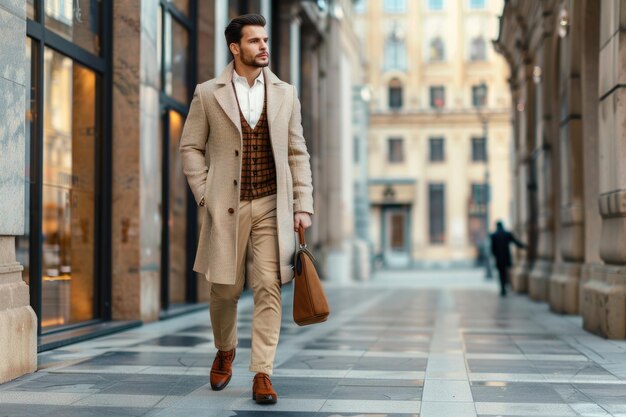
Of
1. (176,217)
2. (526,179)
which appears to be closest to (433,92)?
(526,179)

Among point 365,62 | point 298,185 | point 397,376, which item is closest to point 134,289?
point 397,376

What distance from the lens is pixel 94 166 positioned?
11.3 meters

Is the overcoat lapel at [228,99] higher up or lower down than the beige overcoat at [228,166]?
higher up

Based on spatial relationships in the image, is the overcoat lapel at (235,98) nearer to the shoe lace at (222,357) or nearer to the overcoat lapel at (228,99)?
the overcoat lapel at (228,99)

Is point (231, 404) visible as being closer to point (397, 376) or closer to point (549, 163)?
point (397, 376)

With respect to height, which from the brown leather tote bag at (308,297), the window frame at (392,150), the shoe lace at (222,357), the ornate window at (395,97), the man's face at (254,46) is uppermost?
the ornate window at (395,97)

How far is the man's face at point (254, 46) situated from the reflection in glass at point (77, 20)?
14.1ft

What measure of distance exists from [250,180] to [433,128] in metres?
52.2

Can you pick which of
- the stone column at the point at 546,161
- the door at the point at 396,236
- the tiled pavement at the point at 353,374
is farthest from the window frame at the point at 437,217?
the tiled pavement at the point at 353,374

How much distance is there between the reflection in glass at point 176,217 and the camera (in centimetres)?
1432

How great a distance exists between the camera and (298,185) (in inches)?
240

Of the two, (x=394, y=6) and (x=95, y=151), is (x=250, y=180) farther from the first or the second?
(x=394, y=6)

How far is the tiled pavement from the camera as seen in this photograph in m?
5.68

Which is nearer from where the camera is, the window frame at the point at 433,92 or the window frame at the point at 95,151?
the window frame at the point at 95,151
